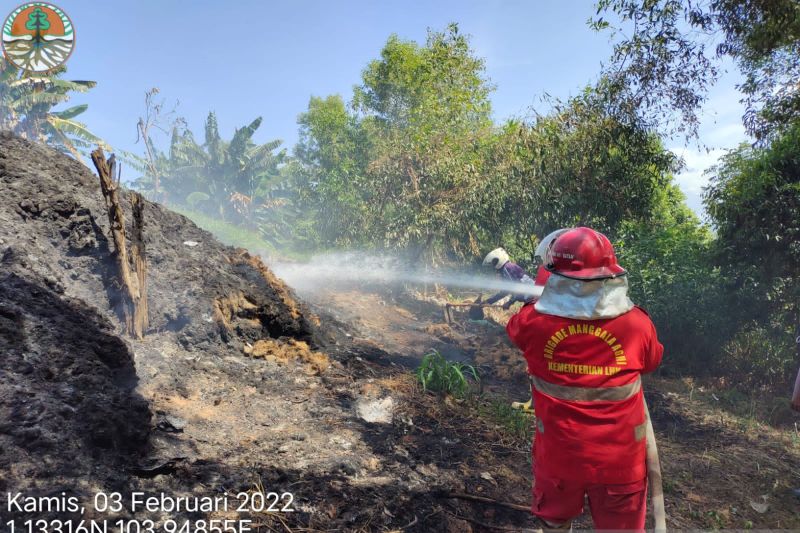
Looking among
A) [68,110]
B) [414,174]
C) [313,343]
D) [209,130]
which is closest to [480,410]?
[313,343]

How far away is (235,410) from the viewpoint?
448cm

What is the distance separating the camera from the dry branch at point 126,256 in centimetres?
509

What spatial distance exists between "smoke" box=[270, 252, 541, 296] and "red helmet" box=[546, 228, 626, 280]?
11068 millimetres

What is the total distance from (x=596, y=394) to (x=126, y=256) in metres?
5.01

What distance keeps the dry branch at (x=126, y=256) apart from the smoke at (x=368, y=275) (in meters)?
8.26

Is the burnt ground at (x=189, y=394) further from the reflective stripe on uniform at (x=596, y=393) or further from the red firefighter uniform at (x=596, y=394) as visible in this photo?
the reflective stripe on uniform at (x=596, y=393)

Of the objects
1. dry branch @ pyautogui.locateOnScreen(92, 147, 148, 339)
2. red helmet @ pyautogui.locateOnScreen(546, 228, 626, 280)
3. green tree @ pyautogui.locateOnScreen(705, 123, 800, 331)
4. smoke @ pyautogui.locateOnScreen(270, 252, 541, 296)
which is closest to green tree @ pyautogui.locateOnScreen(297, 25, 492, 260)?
smoke @ pyautogui.locateOnScreen(270, 252, 541, 296)

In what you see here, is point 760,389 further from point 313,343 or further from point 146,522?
point 146,522

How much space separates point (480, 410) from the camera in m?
5.42

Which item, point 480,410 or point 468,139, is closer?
point 480,410

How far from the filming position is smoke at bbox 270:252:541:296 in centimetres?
1480

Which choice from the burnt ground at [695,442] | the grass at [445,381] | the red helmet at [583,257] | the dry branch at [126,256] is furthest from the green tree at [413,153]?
the red helmet at [583,257]

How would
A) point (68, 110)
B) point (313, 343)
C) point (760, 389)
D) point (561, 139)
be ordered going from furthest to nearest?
point (68, 110)
point (561, 139)
point (760, 389)
point (313, 343)

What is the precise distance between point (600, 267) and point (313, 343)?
4.82 meters
